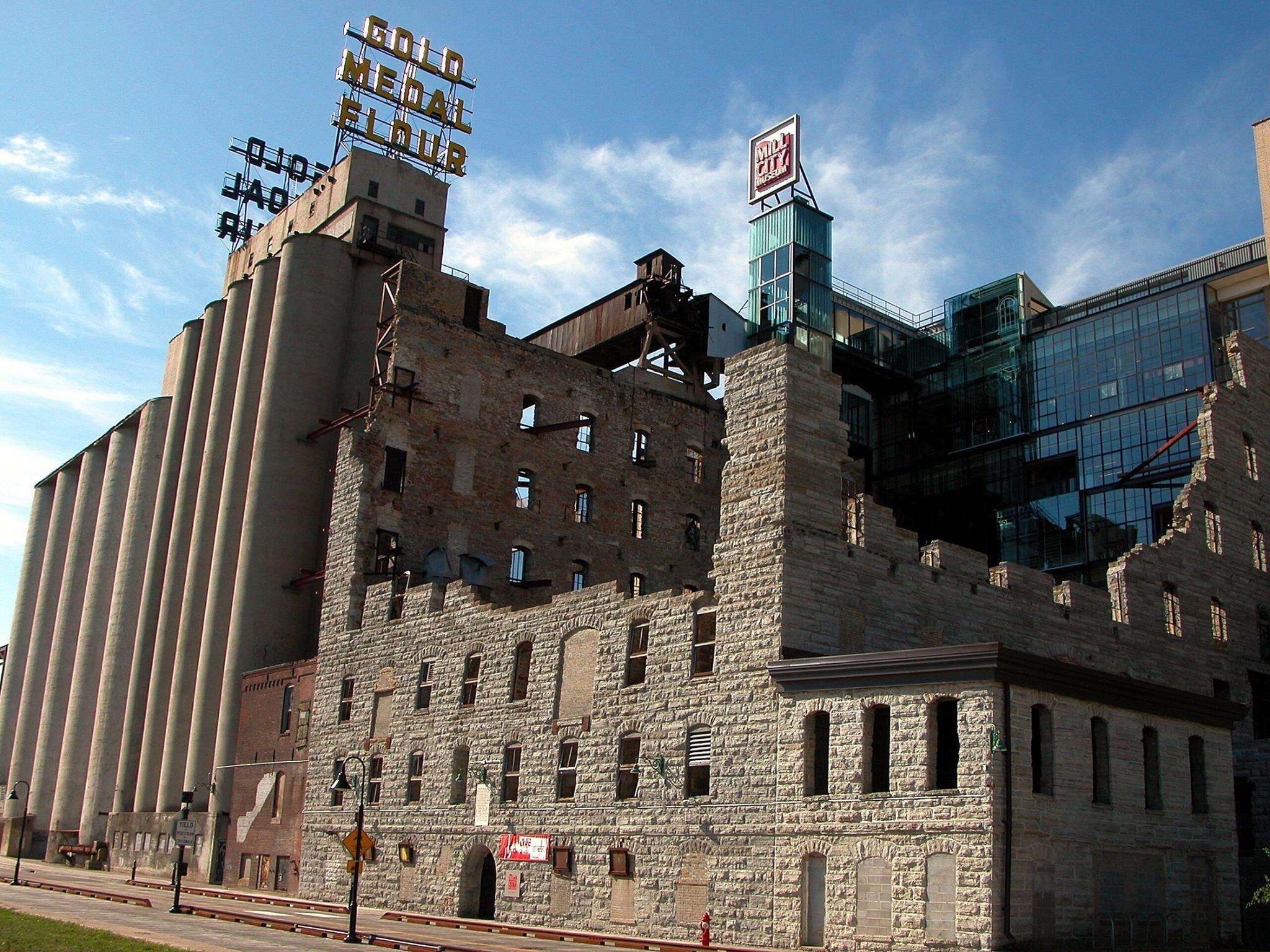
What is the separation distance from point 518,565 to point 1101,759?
29.1 m

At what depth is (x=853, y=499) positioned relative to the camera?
109ft

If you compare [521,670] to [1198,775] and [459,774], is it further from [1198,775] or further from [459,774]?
[1198,775]

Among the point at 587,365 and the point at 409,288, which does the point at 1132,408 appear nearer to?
the point at 587,365

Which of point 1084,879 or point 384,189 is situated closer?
point 1084,879

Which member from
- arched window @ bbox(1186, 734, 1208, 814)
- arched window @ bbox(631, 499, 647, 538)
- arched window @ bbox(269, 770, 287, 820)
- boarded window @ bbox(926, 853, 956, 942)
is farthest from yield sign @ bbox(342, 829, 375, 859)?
arched window @ bbox(631, 499, 647, 538)

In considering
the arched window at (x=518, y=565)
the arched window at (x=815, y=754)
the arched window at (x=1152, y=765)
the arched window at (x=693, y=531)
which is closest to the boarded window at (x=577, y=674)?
the arched window at (x=815, y=754)

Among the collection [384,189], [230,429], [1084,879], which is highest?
[384,189]

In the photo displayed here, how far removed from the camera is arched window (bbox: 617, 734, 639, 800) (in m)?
32.5

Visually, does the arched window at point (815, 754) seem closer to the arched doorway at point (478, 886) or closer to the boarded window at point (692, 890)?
the boarded window at point (692, 890)

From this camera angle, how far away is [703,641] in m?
31.5

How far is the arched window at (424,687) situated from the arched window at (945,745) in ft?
57.1

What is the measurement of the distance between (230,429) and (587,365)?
18735 mm

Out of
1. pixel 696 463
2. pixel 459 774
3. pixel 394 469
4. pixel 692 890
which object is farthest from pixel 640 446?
pixel 692 890

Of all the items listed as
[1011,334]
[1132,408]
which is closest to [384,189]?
[1011,334]
